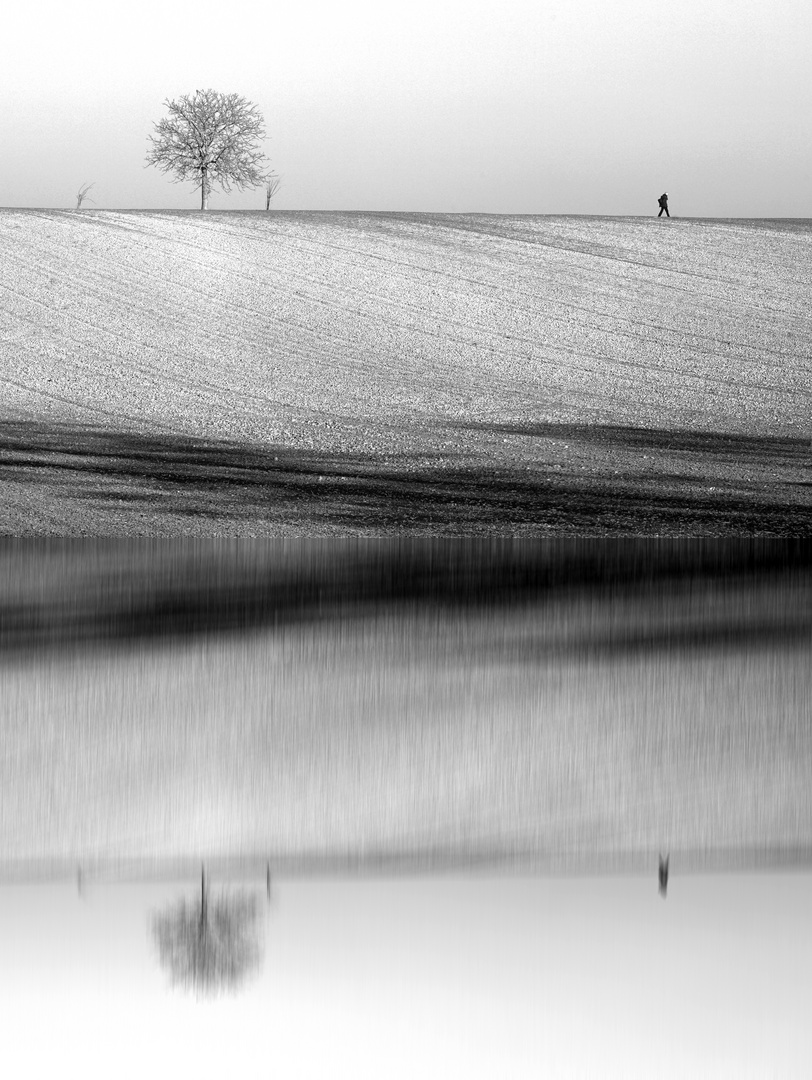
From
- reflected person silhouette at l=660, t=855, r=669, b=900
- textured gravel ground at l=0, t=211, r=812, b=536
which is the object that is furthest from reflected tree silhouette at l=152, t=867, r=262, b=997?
textured gravel ground at l=0, t=211, r=812, b=536

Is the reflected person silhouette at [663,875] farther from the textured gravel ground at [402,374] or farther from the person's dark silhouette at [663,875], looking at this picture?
the textured gravel ground at [402,374]

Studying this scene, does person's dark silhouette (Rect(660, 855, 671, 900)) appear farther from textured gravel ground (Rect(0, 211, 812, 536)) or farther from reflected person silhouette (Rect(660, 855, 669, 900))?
textured gravel ground (Rect(0, 211, 812, 536))

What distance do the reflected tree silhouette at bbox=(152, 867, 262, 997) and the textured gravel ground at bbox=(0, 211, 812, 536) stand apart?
17815 mm

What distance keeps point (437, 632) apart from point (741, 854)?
20.8 feet

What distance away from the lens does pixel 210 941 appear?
16.5 feet

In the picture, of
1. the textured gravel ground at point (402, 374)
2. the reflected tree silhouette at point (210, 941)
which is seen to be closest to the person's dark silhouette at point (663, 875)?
the reflected tree silhouette at point (210, 941)

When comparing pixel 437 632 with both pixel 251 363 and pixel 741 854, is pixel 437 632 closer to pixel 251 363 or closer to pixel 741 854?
pixel 741 854

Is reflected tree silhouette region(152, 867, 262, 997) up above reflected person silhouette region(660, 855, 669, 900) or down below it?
above

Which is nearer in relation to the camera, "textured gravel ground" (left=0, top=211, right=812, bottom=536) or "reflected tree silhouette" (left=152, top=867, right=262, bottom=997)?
"reflected tree silhouette" (left=152, top=867, right=262, bottom=997)

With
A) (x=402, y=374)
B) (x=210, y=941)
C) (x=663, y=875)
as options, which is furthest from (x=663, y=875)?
(x=402, y=374)

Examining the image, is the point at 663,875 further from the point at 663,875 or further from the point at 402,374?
the point at 402,374

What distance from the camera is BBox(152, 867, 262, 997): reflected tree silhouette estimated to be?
480cm

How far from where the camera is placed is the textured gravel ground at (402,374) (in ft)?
81.7

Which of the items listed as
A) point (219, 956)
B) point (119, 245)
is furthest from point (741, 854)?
point (119, 245)
